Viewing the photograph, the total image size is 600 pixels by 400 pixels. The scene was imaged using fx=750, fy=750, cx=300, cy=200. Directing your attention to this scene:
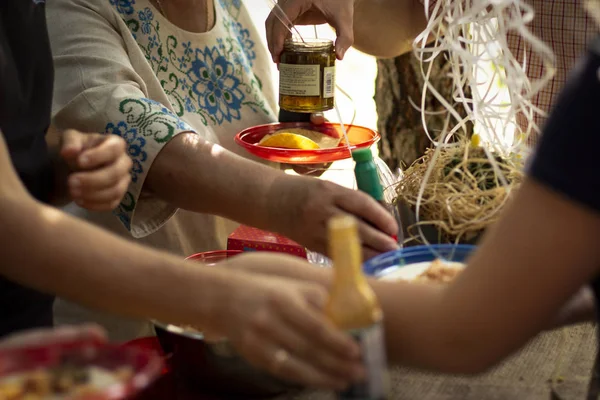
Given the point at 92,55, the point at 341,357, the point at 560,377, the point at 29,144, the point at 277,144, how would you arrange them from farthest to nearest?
1. the point at 277,144
2. the point at 92,55
3. the point at 29,144
4. the point at 560,377
5. the point at 341,357

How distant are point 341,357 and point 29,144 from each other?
30.7 inches

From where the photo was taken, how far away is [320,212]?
1.22 meters

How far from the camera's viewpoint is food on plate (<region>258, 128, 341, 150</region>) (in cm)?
153

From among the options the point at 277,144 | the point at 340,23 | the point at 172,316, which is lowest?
the point at 277,144

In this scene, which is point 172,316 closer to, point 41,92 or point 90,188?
point 90,188

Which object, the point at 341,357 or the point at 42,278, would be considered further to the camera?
the point at 42,278

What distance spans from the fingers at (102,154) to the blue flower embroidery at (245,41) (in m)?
0.80

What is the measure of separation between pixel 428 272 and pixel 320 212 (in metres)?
0.26

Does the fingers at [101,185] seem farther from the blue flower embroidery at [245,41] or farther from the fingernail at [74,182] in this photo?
the blue flower embroidery at [245,41]

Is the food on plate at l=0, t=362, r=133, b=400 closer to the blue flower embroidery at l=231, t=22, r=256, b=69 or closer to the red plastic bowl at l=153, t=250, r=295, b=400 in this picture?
the red plastic bowl at l=153, t=250, r=295, b=400

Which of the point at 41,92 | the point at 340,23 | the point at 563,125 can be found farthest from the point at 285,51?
the point at 563,125

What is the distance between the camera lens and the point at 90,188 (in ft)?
3.56

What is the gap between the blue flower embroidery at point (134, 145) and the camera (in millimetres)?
1347

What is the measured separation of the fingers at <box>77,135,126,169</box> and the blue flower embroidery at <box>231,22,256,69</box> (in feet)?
2.63
